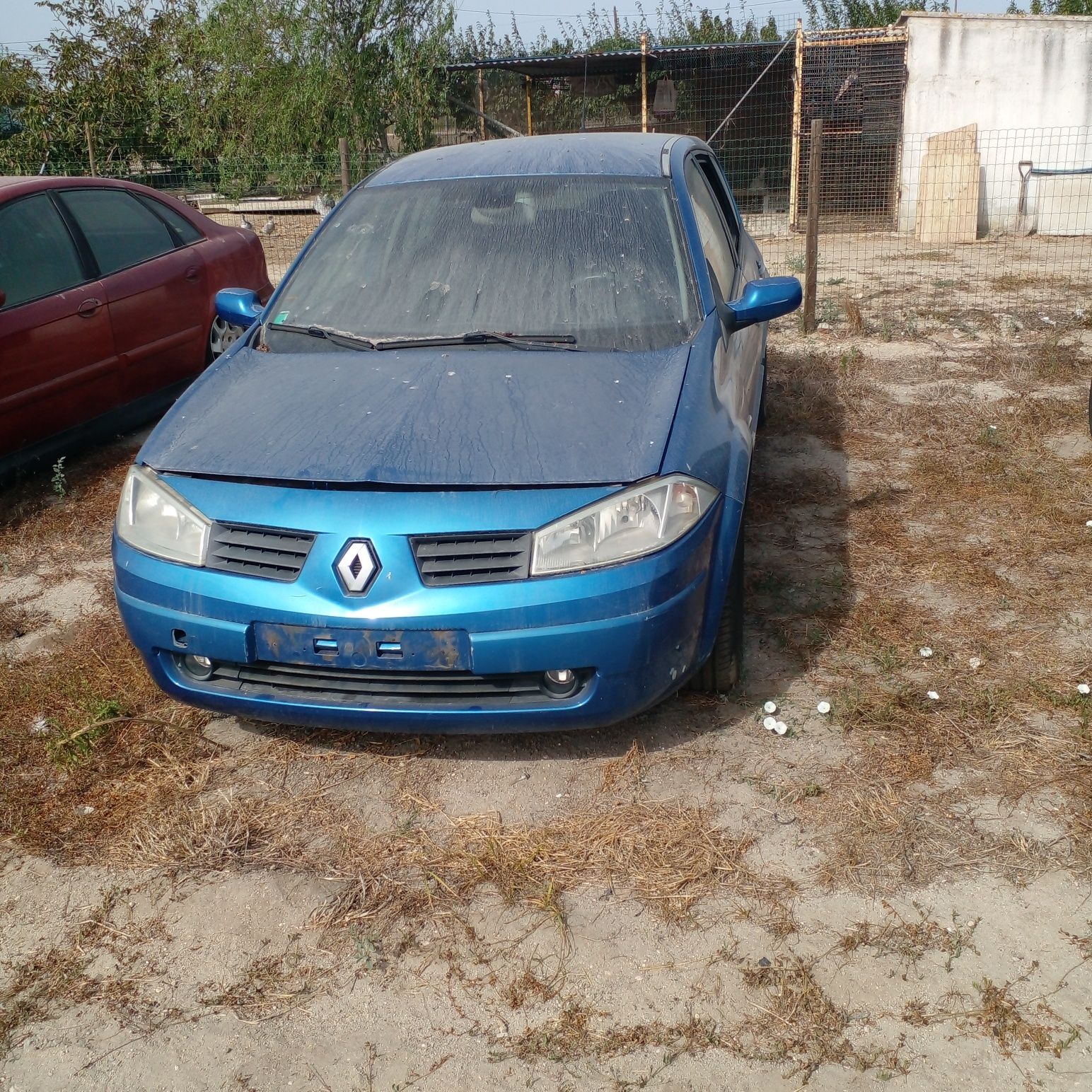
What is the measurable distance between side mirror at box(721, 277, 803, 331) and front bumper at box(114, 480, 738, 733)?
1.06 m

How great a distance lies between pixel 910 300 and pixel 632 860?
8570 mm

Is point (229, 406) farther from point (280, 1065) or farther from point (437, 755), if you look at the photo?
point (280, 1065)

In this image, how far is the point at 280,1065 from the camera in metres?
2.24

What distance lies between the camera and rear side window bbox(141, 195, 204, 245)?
656 centimetres

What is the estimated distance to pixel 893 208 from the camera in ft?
52.4

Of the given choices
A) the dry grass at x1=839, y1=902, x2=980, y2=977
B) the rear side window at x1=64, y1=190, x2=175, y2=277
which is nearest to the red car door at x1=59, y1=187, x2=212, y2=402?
the rear side window at x1=64, y1=190, x2=175, y2=277

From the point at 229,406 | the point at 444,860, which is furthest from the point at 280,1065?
the point at 229,406

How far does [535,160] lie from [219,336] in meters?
3.22

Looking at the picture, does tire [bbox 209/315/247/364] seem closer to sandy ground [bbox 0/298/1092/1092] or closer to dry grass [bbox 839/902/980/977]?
sandy ground [bbox 0/298/1092/1092]

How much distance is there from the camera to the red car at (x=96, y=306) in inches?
212

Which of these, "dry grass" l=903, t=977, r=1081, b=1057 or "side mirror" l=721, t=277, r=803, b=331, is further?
"side mirror" l=721, t=277, r=803, b=331

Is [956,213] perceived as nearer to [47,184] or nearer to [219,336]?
[219,336]

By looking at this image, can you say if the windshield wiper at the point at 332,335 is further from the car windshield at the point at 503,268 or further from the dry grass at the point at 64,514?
the dry grass at the point at 64,514

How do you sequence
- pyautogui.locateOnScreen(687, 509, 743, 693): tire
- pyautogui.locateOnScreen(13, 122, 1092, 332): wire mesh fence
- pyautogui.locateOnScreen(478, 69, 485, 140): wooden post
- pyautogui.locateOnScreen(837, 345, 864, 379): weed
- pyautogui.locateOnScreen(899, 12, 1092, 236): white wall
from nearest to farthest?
pyautogui.locateOnScreen(687, 509, 743, 693): tire, pyautogui.locateOnScreen(837, 345, 864, 379): weed, pyautogui.locateOnScreen(13, 122, 1092, 332): wire mesh fence, pyautogui.locateOnScreen(899, 12, 1092, 236): white wall, pyautogui.locateOnScreen(478, 69, 485, 140): wooden post
